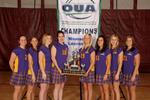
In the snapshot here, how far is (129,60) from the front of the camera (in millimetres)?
5957

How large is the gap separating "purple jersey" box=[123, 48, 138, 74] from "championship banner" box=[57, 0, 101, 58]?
1438 millimetres

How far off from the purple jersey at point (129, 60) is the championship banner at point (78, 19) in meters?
1.44

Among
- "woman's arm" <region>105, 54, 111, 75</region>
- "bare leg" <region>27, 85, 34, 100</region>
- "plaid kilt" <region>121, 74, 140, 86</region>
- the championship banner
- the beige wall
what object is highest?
the beige wall

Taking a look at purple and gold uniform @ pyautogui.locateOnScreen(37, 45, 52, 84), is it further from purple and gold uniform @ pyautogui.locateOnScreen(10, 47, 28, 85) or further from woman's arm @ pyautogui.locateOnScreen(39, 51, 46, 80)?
purple and gold uniform @ pyautogui.locateOnScreen(10, 47, 28, 85)

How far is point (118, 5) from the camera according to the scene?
10.2 m

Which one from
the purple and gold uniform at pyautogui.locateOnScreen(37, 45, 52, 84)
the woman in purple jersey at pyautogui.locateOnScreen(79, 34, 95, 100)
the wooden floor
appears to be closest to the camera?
the purple and gold uniform at pyautogui.locateOnScreen(37, 45, 52, 84)

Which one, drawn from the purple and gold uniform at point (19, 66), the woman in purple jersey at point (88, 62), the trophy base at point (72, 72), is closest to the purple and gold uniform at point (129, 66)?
the woman in purple jersey at point (88, 62)

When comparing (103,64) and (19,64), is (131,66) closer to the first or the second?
(103,64)

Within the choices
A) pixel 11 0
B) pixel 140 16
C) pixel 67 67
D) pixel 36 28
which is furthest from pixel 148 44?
pixel 67 67

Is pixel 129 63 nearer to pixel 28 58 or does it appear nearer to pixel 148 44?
pixel 28 58

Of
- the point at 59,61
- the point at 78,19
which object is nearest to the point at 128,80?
the point at 59,61

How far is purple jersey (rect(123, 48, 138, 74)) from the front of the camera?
19.5ft

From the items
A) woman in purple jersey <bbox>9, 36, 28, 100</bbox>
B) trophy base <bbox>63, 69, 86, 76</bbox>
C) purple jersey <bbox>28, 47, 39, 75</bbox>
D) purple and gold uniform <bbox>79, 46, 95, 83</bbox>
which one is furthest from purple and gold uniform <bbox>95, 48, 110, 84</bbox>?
woman in purple jersey <bbox>9, 36, 28, 100</bbox>

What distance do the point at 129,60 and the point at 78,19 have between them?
1.77 m
